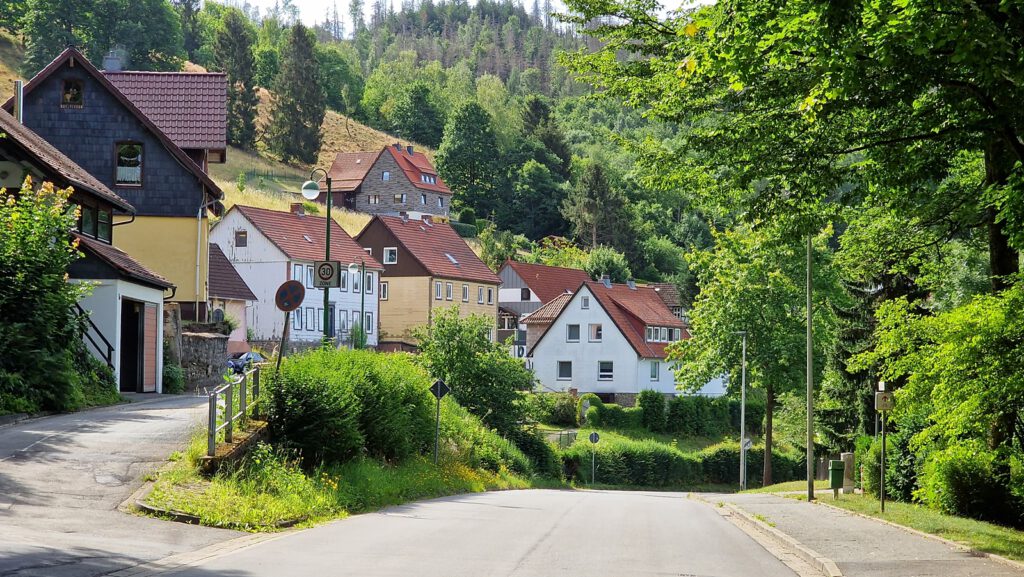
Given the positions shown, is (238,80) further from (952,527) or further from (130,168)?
(952,527)

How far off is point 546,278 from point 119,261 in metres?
71.1

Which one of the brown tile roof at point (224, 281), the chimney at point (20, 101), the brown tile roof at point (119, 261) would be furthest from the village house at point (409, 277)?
the brown tile roof at point (119, 261)

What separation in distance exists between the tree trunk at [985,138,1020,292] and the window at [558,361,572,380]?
2447 inches

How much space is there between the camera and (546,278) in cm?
10462

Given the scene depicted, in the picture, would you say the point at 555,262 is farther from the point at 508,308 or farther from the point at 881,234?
the point at 881,234

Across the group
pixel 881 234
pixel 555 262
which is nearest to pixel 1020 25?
pixel 881 234

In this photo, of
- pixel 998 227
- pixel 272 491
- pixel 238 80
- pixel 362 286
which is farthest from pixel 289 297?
pixel 238 80

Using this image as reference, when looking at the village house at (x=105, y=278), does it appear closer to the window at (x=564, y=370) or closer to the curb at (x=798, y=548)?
the curb at (x=798, y=548)

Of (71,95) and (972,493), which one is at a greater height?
(71,95)

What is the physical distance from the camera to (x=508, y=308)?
10281cm

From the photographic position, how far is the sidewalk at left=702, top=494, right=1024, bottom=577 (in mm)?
14422

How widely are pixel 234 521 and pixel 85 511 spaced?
6.40ft

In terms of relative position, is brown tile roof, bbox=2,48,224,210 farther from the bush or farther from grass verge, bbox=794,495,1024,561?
the bush

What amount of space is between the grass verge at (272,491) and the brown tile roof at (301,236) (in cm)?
5216
